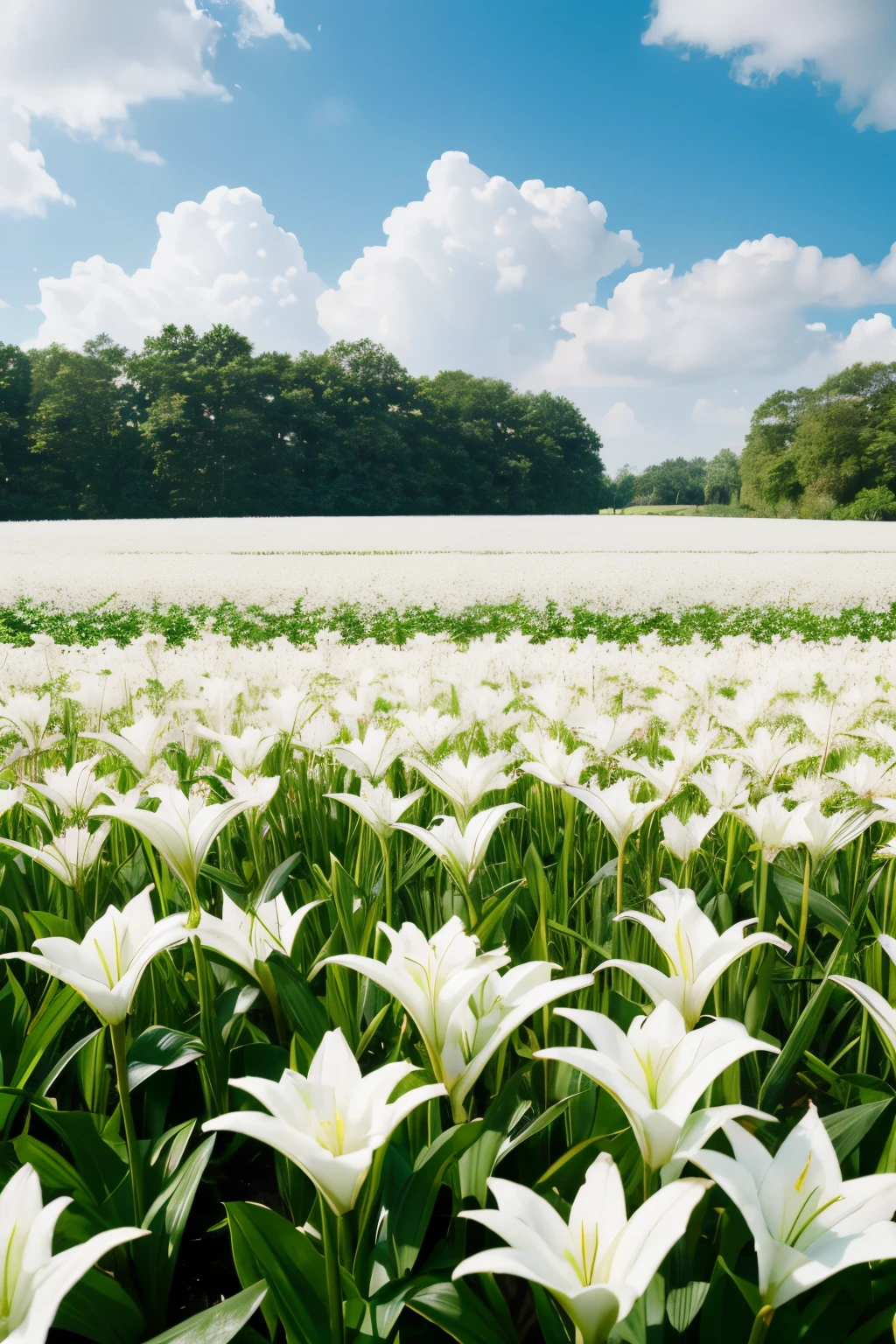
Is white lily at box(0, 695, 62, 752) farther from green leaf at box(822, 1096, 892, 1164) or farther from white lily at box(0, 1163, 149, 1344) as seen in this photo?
green leaf at box(822, 1096, 892, 1164)

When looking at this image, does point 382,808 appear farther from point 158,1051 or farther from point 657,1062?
point 657,1062

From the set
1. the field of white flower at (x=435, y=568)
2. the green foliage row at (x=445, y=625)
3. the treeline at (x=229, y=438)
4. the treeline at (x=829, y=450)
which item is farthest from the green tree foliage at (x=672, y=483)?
the green foliage row at (x=445, y=625)

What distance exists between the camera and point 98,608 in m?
8.88

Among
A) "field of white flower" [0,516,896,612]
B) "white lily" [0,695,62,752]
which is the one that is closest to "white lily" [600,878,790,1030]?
"white lily" [0,695,62,752]

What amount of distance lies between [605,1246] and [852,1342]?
1.17ft

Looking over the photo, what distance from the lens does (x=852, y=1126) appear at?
101 centimetres

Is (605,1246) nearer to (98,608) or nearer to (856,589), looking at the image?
(98,608)

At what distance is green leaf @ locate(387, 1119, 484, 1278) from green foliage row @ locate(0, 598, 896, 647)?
540 cm

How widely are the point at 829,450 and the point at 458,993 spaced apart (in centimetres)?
6219

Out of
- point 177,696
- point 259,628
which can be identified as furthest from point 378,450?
point 177,696

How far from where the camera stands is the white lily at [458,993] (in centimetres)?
88

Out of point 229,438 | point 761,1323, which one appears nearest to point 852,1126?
point 761,1323

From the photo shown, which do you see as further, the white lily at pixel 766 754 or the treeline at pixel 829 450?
the treeline at pixel 829 450

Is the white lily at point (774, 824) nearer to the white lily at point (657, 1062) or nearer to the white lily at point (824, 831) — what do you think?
the white lily at point (824, 831)
